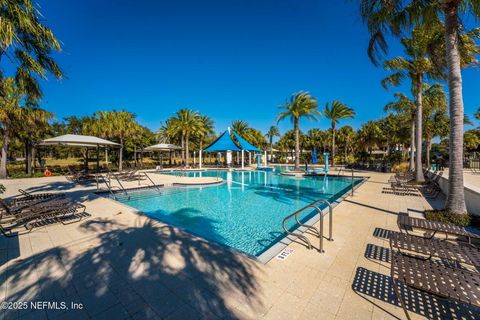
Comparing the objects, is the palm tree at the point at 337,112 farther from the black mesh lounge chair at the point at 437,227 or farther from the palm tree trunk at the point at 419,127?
the black mesh lounge chair at the point at 437,227

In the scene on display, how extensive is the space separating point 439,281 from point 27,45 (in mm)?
9568

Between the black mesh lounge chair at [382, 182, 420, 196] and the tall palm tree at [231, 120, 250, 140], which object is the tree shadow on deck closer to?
the black mesh lounge chair at [382, 182, 420, 196]

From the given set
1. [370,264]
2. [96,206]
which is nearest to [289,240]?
[370,264]

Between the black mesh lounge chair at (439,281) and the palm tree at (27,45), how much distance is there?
7.95 meters

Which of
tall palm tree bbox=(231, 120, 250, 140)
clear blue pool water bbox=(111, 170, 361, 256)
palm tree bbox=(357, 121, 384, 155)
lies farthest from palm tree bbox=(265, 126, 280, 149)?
clear blue pool water bbox=(111, 170, 361, 256)

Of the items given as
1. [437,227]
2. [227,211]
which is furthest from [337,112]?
[437,227]

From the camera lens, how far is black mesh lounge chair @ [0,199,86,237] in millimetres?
4984

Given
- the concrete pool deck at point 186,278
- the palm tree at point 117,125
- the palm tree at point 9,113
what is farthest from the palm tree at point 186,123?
the concrete pool deck at point 186,278

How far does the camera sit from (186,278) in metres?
3.02

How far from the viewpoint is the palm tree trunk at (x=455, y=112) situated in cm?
523

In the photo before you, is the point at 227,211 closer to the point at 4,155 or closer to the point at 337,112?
the point at 4,155

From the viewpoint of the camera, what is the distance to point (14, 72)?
561 cm

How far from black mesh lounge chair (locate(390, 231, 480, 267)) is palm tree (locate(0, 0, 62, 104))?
327 inches

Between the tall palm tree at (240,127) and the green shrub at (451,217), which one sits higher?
the tall palm tree at (240,127)
